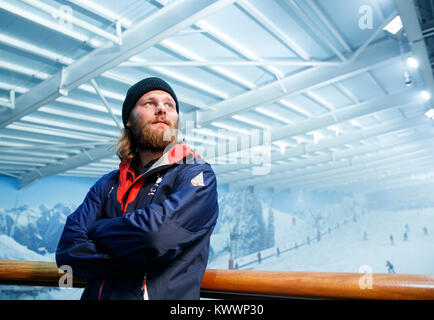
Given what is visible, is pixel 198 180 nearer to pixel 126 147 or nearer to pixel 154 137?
pixel 154 137

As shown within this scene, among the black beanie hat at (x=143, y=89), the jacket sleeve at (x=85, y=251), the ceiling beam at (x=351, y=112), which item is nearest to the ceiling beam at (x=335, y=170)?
the ceiling beam at (x=351, y=112)

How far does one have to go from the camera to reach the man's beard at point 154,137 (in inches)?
48.0

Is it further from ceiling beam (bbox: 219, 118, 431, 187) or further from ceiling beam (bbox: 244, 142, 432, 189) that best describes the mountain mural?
ceiling beam (bbox: 244, 142, 432, 189)

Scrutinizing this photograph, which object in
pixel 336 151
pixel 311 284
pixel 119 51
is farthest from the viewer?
pixel 336 151

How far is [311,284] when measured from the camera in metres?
0.75

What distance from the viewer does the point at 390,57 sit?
4117 millimetres

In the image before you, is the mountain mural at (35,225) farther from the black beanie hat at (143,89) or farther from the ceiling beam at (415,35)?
the ceiling beam at (415,35)

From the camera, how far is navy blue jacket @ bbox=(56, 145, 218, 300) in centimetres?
82

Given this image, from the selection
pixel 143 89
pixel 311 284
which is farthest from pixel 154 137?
pixel 311 284

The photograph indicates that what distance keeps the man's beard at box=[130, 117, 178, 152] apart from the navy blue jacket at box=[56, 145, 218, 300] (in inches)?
7.1

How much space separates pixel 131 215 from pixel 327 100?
5907 millimetres

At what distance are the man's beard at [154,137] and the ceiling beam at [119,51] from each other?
2.19 meters

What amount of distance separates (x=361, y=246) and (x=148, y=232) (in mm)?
15305

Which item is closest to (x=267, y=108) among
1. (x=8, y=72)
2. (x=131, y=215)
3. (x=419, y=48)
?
(x=419, y=48)
